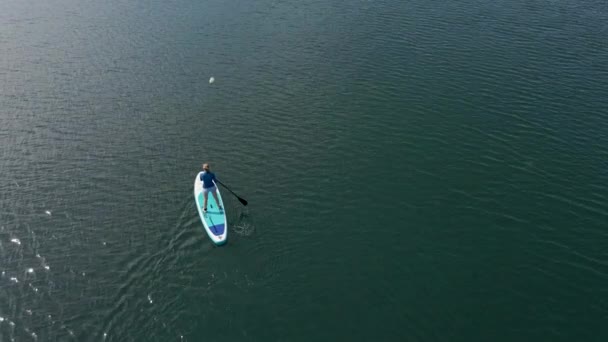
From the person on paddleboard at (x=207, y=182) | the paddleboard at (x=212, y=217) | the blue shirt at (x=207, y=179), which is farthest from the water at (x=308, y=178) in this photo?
the blue shirt at (x=207, y=179)

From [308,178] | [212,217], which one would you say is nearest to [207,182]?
[212,217]

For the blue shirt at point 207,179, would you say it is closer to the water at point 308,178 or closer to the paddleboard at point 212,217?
the paddleboard at point 212,217

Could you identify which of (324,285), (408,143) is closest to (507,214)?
(408,143)

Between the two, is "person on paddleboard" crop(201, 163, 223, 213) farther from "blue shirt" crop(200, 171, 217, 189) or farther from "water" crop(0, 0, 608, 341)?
"water" crop(0, 0, 608, 341)

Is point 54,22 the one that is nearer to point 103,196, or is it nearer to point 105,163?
point 105,163

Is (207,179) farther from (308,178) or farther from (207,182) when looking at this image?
(308,178)

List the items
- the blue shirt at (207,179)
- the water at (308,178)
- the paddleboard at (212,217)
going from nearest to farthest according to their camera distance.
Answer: the water at (308,178) < the paddleboard at (212,217) < the blue shirt at (207,179)

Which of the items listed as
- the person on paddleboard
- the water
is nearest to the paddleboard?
the person on paddleboard
